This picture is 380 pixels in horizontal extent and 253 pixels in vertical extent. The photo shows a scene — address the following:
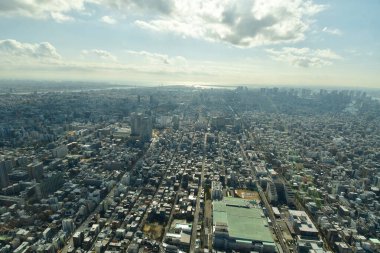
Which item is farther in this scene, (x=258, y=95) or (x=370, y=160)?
(x=258, y=95)

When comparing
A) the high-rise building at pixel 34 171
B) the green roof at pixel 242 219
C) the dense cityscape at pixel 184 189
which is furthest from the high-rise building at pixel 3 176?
the green roof at pixel 242 219

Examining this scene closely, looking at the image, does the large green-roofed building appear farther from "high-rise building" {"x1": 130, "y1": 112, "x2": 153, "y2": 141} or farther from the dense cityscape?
"high-rise building" {"x1": 130, "y1": 112, "x2": 153, "y2": 141}

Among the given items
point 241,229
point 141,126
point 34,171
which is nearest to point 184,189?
point 241,229

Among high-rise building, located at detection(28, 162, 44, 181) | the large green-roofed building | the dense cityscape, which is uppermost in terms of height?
high-rise building, located at detection(28, 162, 44, 181)

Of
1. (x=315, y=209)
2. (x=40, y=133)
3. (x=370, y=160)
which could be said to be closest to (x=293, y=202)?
(x=315, y=209)

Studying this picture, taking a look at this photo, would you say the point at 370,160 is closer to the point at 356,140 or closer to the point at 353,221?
the point at 356,140

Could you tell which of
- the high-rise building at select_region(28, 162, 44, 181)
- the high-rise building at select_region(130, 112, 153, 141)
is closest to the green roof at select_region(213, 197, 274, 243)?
the high-rise building at select_region(28, 162, 44, 181)
